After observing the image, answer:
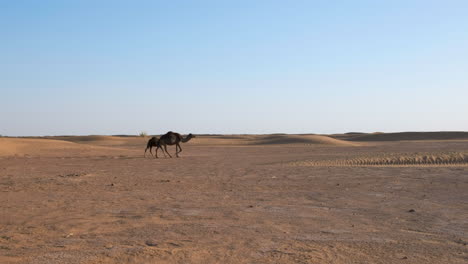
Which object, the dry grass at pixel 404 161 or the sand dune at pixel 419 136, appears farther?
the sand dune at pixel 419 136

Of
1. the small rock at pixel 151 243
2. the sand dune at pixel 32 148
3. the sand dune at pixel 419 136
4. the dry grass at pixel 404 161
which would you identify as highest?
the sand dune at pixel 419 136

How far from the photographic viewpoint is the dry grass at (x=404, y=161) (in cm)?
2009

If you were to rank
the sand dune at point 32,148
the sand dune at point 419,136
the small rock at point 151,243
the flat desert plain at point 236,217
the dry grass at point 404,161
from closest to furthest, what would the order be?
the flat desert plain at point 236,217 < the small rock at point 151,243 < the dry grass at point 404,161 < the sand dune at point 32,148 < the sand dune at point 419,136

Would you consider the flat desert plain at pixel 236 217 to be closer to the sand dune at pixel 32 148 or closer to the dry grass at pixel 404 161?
the dry grass at pixel 404 161

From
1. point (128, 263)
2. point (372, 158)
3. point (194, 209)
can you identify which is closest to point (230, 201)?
point (194, 209)

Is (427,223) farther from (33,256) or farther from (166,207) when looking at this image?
(33,256)

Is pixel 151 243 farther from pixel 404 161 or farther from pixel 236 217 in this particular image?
pixel 404 161

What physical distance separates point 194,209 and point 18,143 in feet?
81.3

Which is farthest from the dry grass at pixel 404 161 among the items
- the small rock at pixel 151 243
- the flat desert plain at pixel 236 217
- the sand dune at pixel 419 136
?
the sand dune at pixel 419 136

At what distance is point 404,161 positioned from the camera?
2066 cm

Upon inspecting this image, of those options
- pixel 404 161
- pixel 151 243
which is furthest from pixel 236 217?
pixel 404 161

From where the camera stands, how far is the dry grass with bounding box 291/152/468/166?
20.1 m

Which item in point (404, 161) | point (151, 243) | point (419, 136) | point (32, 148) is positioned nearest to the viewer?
point (151, 243)

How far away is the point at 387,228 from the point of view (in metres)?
7.38
